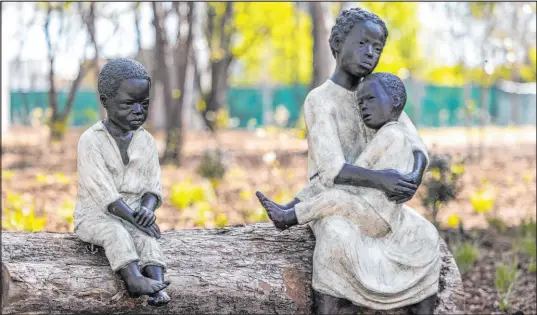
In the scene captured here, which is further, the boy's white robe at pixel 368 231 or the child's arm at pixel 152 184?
the child's arm at pixel 152 184

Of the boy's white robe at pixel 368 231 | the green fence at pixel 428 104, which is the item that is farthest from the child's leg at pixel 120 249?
the green fence at pixel 428 104

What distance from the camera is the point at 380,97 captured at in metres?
3.62

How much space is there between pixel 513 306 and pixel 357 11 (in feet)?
8.35

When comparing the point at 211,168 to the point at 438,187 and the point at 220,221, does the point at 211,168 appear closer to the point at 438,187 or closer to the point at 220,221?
the point at 220,221

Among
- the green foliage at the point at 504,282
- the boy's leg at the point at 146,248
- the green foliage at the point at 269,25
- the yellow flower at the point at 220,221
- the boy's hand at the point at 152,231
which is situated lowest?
the green foliage at the point at 504,282

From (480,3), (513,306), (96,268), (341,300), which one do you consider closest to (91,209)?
(96,268)

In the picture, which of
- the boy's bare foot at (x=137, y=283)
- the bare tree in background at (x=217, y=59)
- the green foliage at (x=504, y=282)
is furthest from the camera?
the bare tree in background at (x=217, y=59)

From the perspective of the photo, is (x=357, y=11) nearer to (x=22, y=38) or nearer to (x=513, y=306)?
(x=513, y=306)

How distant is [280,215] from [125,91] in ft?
3.46

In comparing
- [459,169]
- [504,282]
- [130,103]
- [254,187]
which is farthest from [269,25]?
[130,103]

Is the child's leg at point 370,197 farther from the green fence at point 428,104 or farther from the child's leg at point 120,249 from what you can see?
the green fence at point 428,104

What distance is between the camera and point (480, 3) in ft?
25.9

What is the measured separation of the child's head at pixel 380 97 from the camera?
3605 mm

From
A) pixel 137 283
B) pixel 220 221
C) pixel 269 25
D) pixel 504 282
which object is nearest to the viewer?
pixel 137 283
